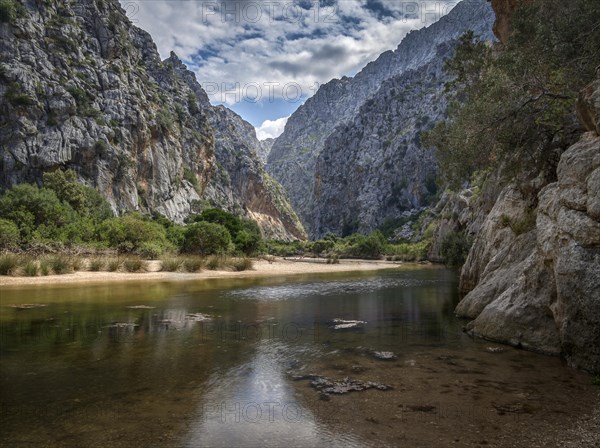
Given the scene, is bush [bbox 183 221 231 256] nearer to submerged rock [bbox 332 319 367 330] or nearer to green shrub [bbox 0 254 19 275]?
green shrub [bbox 0 254 19 275]

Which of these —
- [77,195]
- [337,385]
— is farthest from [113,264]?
[77,195]

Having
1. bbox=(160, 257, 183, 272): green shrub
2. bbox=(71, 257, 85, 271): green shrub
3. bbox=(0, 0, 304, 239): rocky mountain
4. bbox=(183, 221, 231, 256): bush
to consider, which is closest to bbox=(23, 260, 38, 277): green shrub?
bbox=(71, 257, 85, 271): green shrub

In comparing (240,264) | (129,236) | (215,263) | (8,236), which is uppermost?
(129,236)

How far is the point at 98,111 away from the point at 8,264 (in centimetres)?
6652

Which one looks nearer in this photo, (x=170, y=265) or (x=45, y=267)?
(x=45, y=267)

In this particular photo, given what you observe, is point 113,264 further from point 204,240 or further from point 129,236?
point 204,240

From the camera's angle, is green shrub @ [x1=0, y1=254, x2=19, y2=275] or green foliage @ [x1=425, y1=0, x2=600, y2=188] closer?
green foliage @ [x1=425, y1=0, x2=600, y2=188]

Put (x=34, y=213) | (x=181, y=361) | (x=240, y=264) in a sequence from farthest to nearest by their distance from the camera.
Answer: (x=240, y=264) < (x=34, y=213) < (x=181, y=361)

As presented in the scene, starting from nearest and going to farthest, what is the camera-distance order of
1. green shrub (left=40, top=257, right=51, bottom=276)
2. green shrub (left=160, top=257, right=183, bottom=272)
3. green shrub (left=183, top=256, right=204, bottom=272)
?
green shrub (left=40, top=257, right=51, bottom=276) → green shrub (left=160, top=257, right=183, bottom=272) → green shrub (left=183, top=256, right=204, bottom=272)

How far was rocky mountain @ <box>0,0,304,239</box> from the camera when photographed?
234ft

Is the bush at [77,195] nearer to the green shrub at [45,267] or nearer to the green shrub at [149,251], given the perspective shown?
the green shrub at [149,251]

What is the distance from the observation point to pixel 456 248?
49.5 metres

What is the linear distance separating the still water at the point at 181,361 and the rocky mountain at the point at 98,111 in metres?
61.7

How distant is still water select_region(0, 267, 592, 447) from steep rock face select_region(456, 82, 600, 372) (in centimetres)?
164
